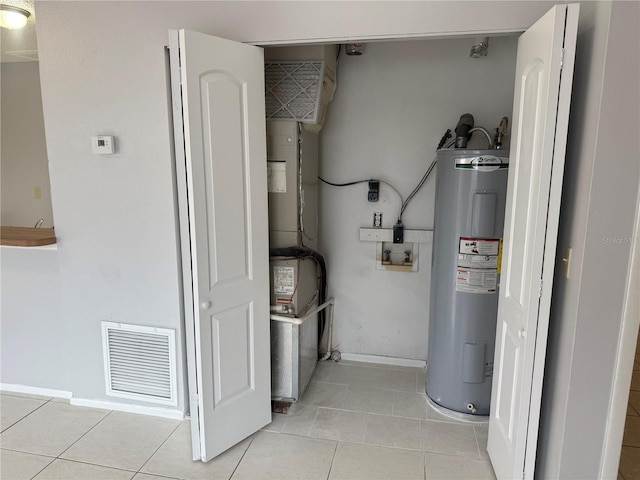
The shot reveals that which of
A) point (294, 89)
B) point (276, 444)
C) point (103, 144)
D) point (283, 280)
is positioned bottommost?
point (276, 444)

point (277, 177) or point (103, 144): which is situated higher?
point (103, 144)

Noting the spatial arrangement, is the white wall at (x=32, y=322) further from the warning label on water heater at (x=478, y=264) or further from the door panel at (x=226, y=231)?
the warning label on water heater at (x=478, y=264)

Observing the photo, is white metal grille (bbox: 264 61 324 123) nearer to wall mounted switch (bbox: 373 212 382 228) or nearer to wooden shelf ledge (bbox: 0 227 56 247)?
wall mounted switch (bbox: 373 212 382 228)

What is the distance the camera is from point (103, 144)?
236 centimetres

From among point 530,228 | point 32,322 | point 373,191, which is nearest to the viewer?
point 530,228

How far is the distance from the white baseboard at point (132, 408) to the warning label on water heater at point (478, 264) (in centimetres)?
191

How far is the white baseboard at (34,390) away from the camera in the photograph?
2824 millimetres

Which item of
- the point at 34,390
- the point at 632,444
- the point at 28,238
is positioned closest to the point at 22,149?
the point at 28,238

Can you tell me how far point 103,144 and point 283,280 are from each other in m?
1.29

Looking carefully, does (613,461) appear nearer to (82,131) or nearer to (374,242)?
(374,242)

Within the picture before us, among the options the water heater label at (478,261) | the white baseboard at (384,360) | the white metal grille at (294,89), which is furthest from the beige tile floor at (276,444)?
the white metal grille at (294,89)

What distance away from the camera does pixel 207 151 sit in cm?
197

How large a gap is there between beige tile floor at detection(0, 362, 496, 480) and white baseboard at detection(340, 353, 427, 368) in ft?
1.32

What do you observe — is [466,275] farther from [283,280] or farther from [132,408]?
[132,408]
